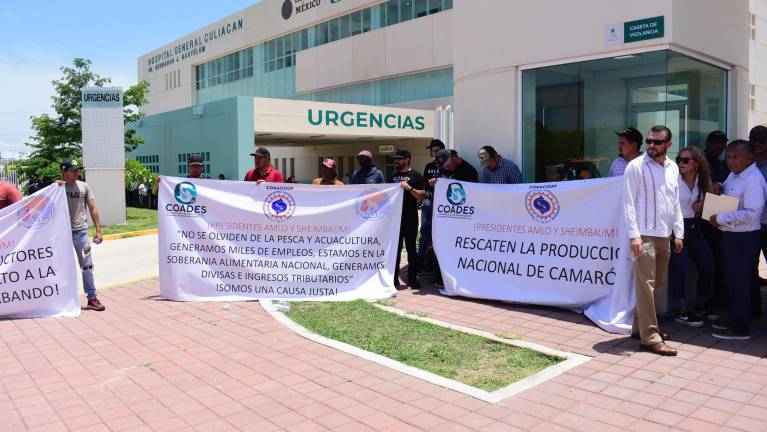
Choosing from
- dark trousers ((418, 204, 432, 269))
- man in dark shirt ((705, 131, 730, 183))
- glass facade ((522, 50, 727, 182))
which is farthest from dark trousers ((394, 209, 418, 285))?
man in dark shirt ((705, 131, 730, 183))

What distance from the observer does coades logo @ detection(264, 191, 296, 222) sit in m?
7.72

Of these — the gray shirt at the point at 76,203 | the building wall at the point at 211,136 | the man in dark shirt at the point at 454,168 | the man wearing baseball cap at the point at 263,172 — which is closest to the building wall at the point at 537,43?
the man in dark shirt at the point at 454,168

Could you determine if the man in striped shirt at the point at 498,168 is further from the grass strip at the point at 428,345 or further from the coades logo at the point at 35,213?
the coades logo at the point at 35,213

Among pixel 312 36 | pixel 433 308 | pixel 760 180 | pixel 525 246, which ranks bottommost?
pixel 433 308

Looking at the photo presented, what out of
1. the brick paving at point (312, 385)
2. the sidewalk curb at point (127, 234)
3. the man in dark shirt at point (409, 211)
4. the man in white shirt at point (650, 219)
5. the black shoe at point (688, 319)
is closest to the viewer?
the brick paving at point (312, 385)

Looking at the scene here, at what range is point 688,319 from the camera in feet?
20.6

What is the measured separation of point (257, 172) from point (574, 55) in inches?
175

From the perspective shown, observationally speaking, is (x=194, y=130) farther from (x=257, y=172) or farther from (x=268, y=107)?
(x=257, y=172)

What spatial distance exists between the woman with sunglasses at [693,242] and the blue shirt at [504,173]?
7.08 feet

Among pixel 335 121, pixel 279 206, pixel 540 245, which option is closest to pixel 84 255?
pixel 279 206

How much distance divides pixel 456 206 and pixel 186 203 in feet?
11.4

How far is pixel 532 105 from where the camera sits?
8.30m

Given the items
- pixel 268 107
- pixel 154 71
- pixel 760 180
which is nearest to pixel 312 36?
pixel 268 107

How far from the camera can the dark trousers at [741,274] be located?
5.62 m
